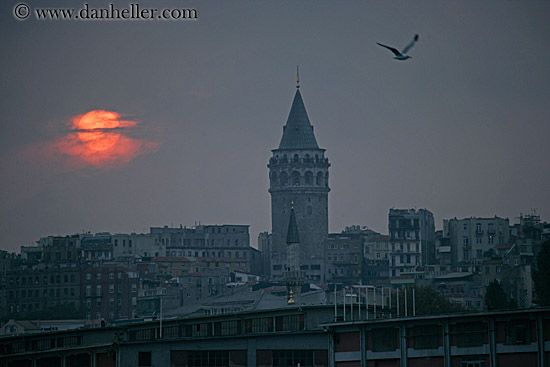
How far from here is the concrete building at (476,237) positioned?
189m

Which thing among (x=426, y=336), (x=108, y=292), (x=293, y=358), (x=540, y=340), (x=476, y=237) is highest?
(x=476, y=237)

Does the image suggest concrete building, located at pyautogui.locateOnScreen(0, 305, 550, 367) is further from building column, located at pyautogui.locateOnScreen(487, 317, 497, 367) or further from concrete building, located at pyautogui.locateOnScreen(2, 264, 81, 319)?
concrete building, located at pyautogui.locateOnScreen(2, 264, 81, 319)

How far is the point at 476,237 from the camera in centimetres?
19175

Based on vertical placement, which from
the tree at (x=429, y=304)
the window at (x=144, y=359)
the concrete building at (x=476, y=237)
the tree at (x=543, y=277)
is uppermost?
the concrete building at (x=476, y=237)

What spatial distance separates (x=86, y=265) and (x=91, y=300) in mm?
8353

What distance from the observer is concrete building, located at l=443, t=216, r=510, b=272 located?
189 m

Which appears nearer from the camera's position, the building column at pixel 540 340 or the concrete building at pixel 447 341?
the building column at pixel 540 340

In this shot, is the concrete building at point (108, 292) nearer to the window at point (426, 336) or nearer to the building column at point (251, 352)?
the building column at point (251, 352)

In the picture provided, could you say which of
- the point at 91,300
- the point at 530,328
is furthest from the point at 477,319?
the point at 91,300

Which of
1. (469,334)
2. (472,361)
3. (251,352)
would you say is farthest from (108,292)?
(472,361)

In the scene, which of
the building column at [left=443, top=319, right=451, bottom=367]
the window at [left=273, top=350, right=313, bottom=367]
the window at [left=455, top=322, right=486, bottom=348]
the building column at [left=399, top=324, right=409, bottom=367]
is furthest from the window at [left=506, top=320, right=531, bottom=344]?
the window at [left=273, top=350, right=313, bottom=367]

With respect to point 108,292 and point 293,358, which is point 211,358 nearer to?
point 293,358

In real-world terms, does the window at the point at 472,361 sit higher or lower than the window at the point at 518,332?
lower

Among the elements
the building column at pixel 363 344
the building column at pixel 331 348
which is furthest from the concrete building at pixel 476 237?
the building column at pixel 363 344
